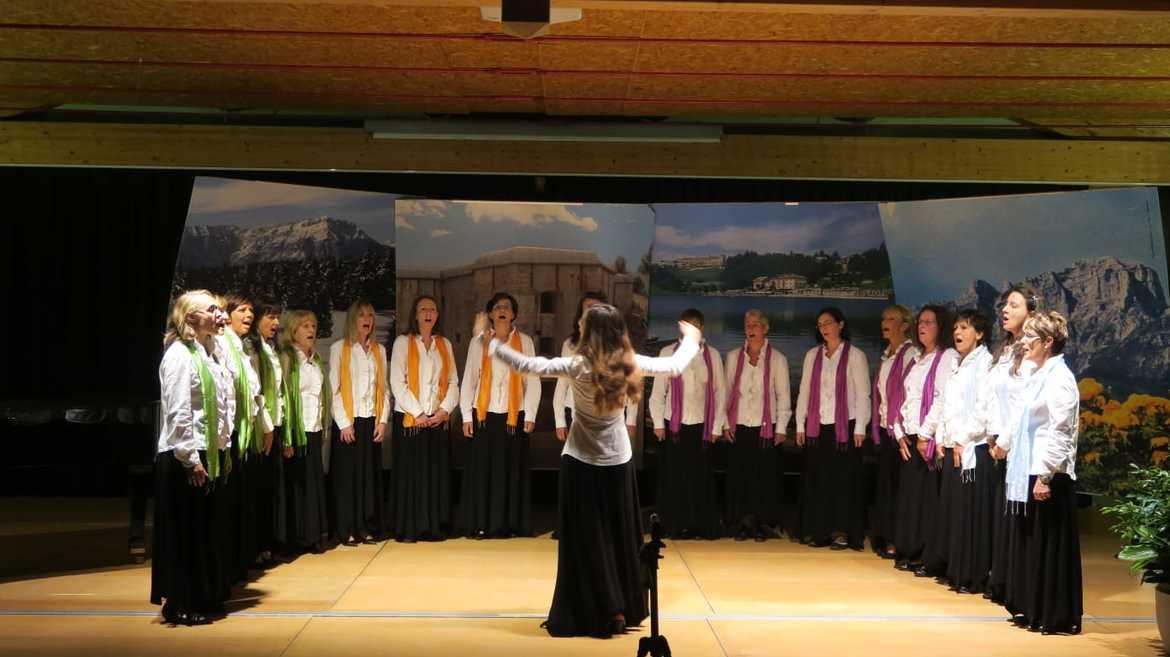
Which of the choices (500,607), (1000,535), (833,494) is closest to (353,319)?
(500,607)

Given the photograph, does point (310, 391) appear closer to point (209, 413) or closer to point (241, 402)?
point (241, 402)

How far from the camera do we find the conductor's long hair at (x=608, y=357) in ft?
17.2

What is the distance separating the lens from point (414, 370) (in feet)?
26.9

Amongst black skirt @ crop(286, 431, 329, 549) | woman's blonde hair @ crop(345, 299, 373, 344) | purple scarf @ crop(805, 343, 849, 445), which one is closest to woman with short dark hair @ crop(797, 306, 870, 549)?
purple scarf @ crop(805, 343, 849, 445)

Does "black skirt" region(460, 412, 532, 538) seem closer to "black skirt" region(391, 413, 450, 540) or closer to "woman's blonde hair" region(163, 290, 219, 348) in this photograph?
"black skirt" region(391, 413, 450, 540)

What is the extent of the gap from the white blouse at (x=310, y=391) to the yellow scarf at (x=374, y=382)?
31 cm

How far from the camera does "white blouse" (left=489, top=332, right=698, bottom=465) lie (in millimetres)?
5266

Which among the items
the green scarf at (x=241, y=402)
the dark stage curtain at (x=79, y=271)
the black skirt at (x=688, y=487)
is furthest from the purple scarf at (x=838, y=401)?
the dark stage curtain at (x=79, y=271)

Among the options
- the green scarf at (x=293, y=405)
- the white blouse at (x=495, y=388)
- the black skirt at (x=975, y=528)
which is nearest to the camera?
the black skirt at (x=975, y=528)

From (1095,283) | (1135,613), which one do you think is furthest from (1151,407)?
(1135,613)

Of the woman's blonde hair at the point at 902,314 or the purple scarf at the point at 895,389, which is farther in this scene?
the woman's blonde hair at the point at 902,314

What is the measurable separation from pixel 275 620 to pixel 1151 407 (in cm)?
594

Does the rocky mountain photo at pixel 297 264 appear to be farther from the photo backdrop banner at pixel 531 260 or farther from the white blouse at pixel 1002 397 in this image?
the white blouse at pixel 1002 397

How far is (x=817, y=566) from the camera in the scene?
742cm
